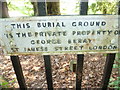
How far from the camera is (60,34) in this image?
1067 mm

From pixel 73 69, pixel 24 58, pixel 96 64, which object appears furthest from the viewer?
pixel 24 58

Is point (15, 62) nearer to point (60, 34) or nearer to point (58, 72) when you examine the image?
point (60, 34)

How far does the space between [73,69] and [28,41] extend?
145 centimetres

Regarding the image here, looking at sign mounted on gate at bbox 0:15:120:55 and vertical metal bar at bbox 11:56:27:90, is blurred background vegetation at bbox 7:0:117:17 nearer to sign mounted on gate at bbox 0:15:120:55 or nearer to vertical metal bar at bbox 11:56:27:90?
sign mounted on gate at bbox 0:15:120:55

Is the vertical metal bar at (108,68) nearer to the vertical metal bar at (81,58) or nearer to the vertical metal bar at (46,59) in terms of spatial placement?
the vertical metal bar at (81,58)

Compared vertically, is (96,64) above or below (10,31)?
below

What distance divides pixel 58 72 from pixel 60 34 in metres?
1.49

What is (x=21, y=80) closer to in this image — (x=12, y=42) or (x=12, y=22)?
(x=12, y=42)

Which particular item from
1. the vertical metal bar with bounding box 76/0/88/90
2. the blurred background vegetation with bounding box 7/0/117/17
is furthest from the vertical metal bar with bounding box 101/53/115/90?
the blurred background vegetation with bounding box 7/0/117/17

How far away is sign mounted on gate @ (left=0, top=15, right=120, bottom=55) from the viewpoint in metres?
1.00

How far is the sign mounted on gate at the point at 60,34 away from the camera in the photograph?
1.00 metres

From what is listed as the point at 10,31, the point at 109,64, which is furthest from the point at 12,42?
the point at 109,64

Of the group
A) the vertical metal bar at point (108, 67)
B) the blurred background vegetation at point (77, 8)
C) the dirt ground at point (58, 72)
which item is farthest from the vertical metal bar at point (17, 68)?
the blurred background vegetation at point (77, 8)

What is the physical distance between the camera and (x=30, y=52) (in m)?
1.16
